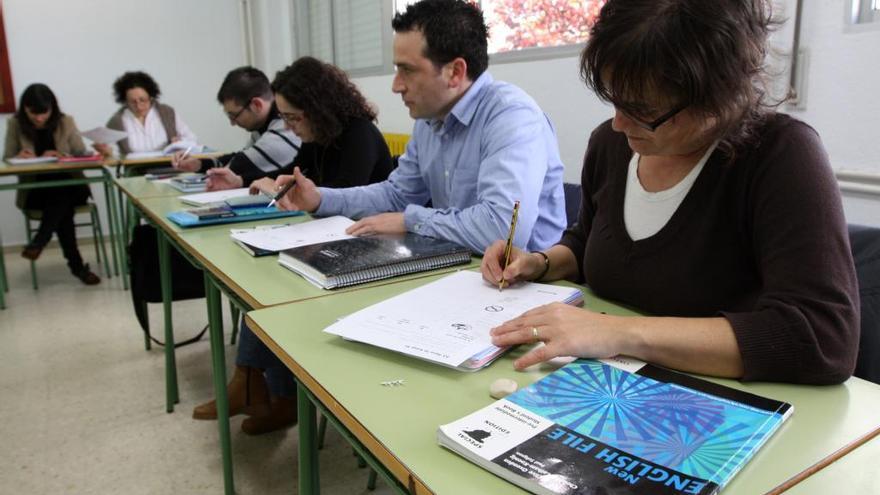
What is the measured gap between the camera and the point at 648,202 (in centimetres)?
102

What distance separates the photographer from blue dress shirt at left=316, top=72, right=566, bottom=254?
4.94 ft

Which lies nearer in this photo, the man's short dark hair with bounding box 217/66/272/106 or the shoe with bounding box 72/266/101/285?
the man's short dark hair with bounding box 217/66/272/106

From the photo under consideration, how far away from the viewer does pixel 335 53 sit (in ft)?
15.7

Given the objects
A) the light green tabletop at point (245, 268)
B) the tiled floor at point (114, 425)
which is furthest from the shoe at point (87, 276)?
the light green tabletop at point (245, 268)

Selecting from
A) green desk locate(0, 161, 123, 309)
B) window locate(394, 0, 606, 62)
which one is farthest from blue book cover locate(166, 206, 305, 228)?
green desk locate(0, 161, 123, 309)

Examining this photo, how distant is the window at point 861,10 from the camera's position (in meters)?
1.61

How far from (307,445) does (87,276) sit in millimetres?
3676

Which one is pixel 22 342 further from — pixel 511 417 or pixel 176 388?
pixel 511 417

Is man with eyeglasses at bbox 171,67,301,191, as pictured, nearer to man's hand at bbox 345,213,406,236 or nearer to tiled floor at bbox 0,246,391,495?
tiled floor at bbox 0,246,391,495

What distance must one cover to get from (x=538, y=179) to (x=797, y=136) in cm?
79

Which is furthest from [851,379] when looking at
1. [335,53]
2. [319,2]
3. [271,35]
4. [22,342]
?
[271,35]

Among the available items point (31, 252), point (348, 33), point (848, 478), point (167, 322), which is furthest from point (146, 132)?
point (848, 478)

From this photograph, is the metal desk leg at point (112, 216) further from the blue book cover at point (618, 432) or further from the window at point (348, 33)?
the blue book cover at point (618, 432)

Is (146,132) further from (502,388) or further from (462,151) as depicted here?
(502,388)
